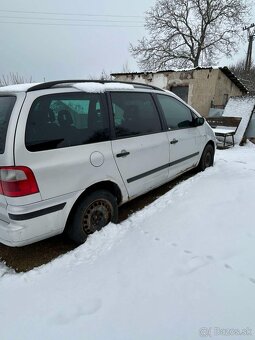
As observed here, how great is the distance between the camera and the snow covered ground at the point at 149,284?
1.82 meters

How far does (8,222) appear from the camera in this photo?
2.25 metres

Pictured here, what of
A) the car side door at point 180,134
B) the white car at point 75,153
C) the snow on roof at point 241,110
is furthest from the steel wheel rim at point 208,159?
the snow on roof at point 241,110

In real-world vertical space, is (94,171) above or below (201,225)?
above

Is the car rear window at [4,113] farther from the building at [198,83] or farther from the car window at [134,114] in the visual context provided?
the building at [198,83]

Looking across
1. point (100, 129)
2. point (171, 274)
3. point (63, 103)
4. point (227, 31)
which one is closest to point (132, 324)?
point (171, 274)

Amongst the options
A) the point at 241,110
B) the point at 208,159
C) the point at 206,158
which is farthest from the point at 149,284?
the point at 241,110

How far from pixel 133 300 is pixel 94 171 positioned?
126 cm

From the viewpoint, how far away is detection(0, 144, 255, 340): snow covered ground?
71.6 inches

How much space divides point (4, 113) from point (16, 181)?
637 millimetres

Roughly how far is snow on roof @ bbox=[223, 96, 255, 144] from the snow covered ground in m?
5.32

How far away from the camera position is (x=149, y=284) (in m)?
2.20

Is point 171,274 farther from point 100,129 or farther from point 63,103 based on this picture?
point 63,103

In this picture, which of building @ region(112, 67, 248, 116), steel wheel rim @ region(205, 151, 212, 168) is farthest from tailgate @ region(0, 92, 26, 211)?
building @ region(112, 67, 248, 116)

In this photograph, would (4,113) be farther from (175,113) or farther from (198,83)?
(198,83)
